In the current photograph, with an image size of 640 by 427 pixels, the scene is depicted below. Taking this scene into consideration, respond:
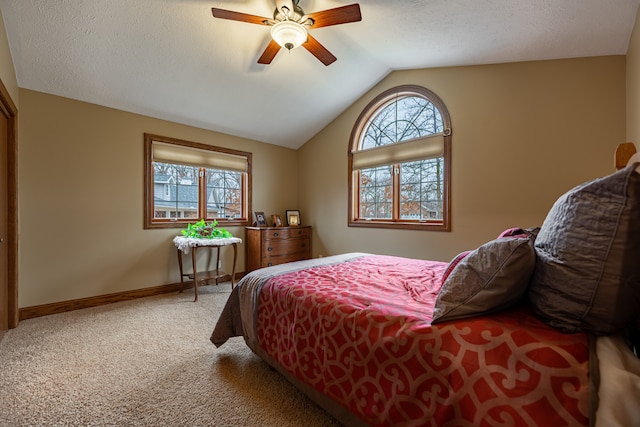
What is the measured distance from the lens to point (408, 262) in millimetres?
2398

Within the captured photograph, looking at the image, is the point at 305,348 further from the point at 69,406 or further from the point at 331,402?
the point at 69,406

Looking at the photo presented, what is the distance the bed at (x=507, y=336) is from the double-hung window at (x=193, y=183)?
9.72 ft

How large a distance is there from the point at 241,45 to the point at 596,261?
319cm

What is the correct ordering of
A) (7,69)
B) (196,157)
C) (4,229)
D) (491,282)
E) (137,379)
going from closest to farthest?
(491,282)
(137,379)
(7,69)
(4,229)
(196,157)

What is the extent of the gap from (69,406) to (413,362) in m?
1.86

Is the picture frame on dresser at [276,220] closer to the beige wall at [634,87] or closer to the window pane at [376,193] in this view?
the window pane at [376,193]

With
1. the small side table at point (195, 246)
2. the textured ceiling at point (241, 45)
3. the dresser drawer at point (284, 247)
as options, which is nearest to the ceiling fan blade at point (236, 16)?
the textured ceiling at point (241, 45)

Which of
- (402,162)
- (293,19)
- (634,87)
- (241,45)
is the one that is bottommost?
(402,162)

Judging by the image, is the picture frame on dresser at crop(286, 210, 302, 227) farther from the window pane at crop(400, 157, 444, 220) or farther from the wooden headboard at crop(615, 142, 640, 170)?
the wooden headboard at crop(615, 142, 640, 170)

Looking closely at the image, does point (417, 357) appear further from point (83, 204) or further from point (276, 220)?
point (276, 220)

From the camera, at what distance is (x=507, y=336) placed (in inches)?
35.8

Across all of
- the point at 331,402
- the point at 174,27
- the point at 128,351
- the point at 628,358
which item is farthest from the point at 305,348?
the point at 174,27

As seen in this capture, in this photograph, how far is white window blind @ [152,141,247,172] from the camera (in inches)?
140

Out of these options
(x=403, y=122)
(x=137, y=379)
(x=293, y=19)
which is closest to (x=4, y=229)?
(x=137, y=379)
